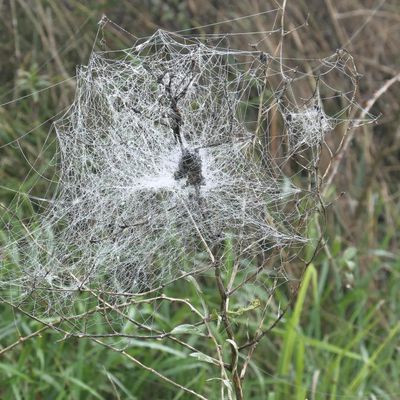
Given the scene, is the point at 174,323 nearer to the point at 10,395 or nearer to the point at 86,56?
the point at 10,395

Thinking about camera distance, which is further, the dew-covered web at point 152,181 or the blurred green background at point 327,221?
the blurred green background at point 327,221

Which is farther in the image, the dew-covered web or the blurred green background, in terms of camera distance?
the blurred green background

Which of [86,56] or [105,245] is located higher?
[86,56]

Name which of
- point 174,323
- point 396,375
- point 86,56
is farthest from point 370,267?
point 86,56

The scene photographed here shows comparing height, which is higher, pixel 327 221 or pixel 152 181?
pixel 152 181

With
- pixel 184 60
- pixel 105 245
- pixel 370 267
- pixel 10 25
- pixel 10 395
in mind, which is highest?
pixel 10 25

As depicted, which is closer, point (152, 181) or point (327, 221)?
point (152, 181)

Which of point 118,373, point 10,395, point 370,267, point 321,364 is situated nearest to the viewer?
point 10,395

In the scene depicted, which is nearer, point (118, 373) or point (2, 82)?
point (118, 373)
